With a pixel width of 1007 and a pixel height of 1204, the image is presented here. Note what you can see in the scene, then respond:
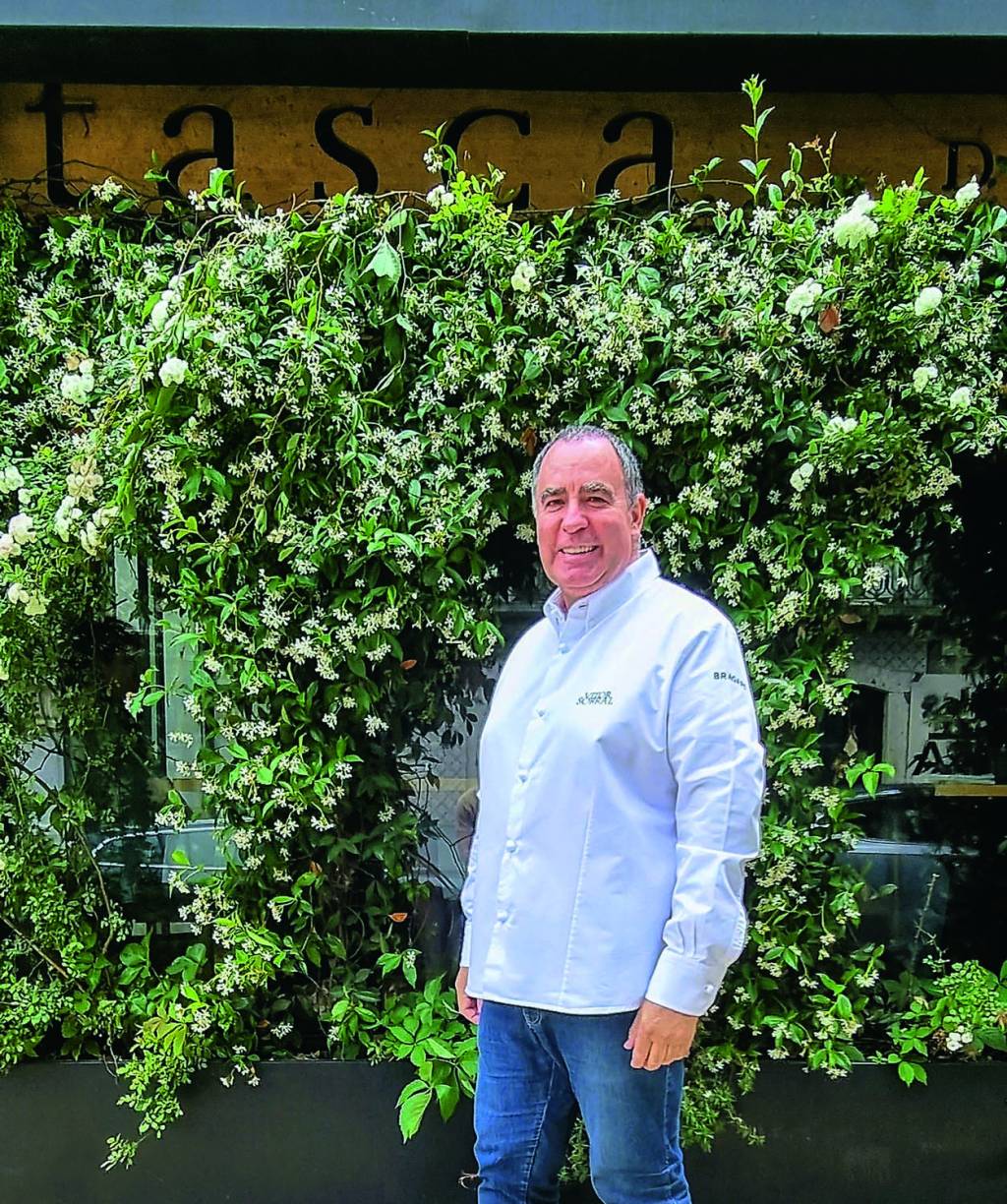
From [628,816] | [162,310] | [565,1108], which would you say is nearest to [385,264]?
[162,310]

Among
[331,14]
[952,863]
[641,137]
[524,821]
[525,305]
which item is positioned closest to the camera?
[524,821]

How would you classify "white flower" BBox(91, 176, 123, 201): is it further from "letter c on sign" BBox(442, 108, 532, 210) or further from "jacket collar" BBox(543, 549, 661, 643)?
"jacket collar" BBox(543, 549, 661, 643)

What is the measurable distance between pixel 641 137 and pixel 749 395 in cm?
138

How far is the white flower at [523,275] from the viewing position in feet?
8.11

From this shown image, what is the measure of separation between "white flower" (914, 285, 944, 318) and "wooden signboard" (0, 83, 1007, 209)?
1.13 m

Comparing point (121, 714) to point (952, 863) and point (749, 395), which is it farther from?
point (952, 863)

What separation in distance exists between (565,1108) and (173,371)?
1.90m

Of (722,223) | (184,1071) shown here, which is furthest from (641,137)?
(184,1071)

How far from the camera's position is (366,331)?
8.52 ft

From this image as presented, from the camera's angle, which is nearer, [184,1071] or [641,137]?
[184,1071]

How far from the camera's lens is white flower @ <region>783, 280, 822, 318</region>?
243cm

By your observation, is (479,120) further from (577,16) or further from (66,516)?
(66,516)

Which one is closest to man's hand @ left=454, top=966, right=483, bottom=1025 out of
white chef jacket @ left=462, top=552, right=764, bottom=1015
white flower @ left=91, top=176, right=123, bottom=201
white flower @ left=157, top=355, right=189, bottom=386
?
white chef jacket @ left=462, top=552, right=764, bottom=1015

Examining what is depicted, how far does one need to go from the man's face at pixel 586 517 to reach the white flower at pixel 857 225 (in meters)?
1.00
